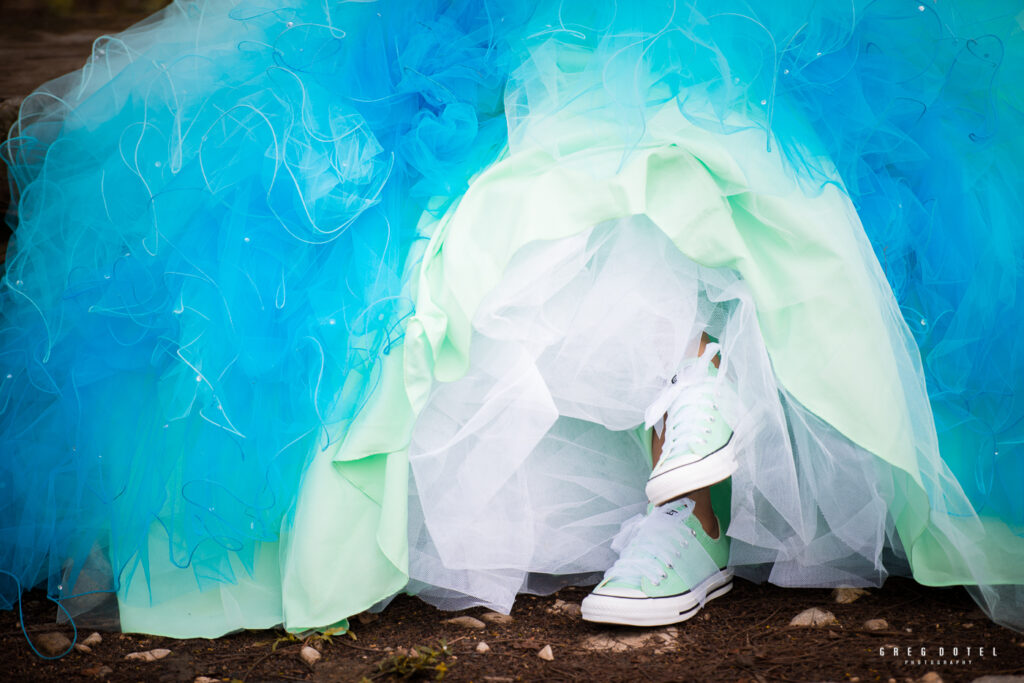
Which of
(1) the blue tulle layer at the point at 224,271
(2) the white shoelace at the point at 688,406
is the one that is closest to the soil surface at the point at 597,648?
(1) the blue tulle layer at the point at 224,271

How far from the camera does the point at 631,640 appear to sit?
1221mm

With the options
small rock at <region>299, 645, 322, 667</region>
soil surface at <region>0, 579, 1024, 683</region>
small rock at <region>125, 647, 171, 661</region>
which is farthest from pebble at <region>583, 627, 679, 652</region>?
small rock at <region>125, 647, 171, 661</region>

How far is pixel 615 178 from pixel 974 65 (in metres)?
0.58

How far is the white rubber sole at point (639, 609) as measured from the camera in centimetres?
123

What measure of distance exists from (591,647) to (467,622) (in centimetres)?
20

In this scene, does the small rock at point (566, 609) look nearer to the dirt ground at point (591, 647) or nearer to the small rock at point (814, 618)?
the dirt ground at point (591, 647)

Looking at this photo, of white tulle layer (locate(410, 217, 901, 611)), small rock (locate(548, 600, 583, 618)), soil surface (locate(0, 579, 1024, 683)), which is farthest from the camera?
small rock (locate(548, 600, 583, 618))

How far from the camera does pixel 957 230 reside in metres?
1.28

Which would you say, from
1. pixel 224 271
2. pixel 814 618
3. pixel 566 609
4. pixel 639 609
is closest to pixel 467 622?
pixel 566 609

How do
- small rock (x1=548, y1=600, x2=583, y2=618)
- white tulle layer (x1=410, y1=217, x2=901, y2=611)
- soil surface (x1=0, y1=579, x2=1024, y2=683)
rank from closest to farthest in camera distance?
soil surface (x1=0, y1=579, x2=1024, y2=683)
white tulle layer (x1=410, y1=217, x2=901, y2=611)
small rock (x1=548, y1=600, x2=583, y2=618)

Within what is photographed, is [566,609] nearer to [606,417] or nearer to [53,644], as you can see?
[606,417]

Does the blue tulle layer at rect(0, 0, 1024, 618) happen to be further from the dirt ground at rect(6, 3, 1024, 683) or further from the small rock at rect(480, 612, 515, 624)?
the small rock at rect(480, 612, 515, 624)

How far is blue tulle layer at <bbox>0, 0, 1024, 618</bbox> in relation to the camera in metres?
1.23

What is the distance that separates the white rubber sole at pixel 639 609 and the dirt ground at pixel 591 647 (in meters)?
0.02
